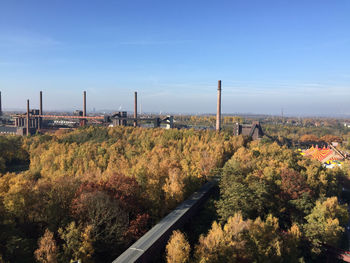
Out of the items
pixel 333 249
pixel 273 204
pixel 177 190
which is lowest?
pixel 333 249

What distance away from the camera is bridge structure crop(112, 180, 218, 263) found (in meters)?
13.5

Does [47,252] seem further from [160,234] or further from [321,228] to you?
[321,228]

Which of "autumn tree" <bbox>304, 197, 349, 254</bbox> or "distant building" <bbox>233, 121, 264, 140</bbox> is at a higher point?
"distant building" <bbox>233, 121, 264, 140</bbox>

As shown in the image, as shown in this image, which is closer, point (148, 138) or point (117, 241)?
point (117, 241)

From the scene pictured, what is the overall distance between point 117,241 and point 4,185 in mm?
9333

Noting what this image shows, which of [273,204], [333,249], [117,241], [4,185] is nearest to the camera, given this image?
[117,241]

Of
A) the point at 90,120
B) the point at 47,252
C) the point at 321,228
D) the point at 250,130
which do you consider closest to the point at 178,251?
the point at 47,252

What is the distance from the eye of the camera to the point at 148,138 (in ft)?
147

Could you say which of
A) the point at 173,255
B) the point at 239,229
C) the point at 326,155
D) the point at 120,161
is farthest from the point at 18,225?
the point at 326,155

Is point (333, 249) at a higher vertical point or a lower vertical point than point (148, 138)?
lower

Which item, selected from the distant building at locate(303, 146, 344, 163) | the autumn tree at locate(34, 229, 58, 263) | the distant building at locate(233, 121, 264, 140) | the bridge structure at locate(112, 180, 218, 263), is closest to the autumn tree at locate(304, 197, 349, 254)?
the bridge structure at locate(112, 180, 218, 263)

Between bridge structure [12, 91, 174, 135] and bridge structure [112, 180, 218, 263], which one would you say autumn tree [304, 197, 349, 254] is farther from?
bridge structure [12, 91, 174, 135]

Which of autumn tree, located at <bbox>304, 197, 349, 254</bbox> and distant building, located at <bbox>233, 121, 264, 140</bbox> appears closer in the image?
autumn tree, located at <bbox>304, 197, 349, 254</bbox>

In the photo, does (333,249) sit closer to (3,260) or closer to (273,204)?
(273,204)
